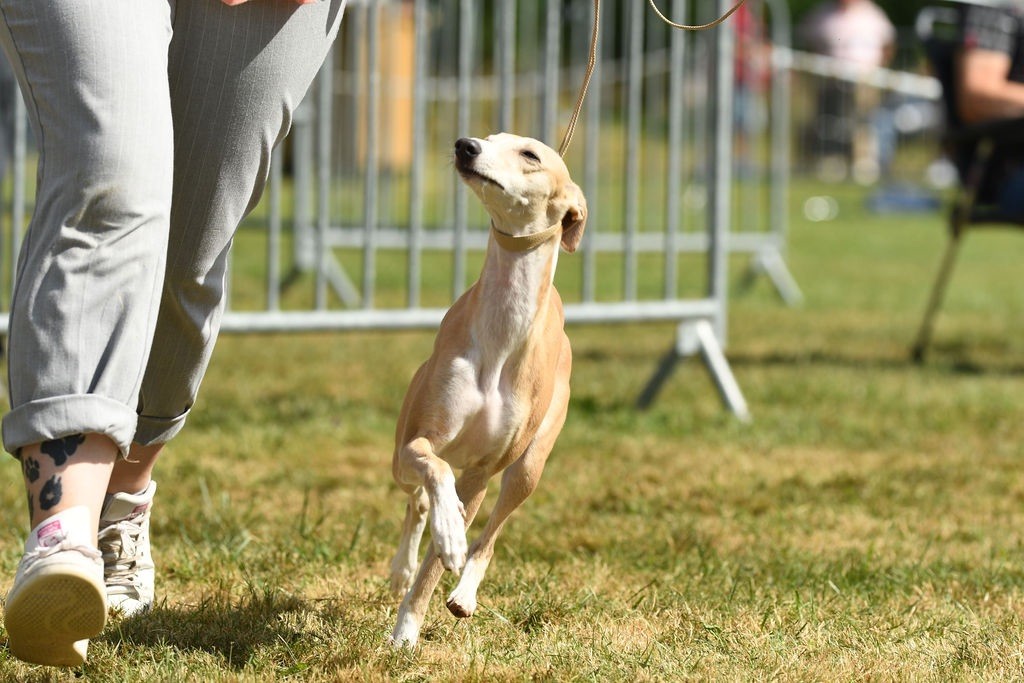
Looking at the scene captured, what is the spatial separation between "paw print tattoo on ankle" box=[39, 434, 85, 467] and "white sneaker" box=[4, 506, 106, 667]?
0.22 ft

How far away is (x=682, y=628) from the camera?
2482 mm

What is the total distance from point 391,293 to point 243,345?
66.1 inches

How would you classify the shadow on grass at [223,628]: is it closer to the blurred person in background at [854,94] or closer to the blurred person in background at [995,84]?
the blurred person in background at [995,84]

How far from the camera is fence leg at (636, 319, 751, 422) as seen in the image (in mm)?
4770

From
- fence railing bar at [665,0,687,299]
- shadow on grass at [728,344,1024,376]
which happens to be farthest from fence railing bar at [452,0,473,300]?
shadow on grass at [728,344,1024,376]

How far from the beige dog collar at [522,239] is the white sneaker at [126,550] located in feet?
2.61

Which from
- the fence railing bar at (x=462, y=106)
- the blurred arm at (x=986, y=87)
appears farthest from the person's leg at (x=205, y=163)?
the blurred arm at (x=986, y=87)

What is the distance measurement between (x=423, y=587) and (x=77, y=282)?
754 millimetres

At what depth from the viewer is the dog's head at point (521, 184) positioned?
6.88 feet

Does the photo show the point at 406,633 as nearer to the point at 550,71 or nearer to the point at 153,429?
the point at 153,429

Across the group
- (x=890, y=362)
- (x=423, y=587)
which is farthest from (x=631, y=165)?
(x=423, y=587)

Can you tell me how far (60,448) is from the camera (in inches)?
73.9

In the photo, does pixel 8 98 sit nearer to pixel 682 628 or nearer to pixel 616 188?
pixel 682 628

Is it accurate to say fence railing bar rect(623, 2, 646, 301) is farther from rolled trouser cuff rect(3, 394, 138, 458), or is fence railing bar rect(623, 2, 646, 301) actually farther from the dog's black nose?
rolled trouser cuff rect(3, 394, 138, 458)
